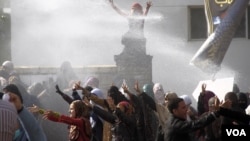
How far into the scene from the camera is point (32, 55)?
31.5 m

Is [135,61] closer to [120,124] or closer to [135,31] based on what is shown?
[135,31]

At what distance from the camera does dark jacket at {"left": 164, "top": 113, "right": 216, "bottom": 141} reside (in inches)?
429

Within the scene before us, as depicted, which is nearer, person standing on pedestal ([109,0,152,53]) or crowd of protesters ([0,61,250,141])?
crowd of protesters ([0,61,250,141])

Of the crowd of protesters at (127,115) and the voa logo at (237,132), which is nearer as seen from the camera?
the voa logo at (237,132)

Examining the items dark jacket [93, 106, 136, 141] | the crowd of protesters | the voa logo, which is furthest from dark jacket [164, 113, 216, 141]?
the voa logo

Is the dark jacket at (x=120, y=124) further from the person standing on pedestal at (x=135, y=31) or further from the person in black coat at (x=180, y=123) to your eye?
the person standing on pedestal at (x=135, y=31)

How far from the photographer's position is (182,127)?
36.0 ft

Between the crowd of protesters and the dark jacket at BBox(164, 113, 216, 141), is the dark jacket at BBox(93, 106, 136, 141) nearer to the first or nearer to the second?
the crowd of protesters

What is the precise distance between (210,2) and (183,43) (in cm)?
826

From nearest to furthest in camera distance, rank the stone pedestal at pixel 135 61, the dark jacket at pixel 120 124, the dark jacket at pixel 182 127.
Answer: the dark jacket at pixel 182 127 < the dark jacket at pixel 120 124 < the stone pedestal at pixel 135 61

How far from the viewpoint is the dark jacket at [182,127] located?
1089cm

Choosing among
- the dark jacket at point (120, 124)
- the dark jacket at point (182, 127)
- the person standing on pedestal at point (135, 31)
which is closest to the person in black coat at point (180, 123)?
the dark jacket at point (182, 127)

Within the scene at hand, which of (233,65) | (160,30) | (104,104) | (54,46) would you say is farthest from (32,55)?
(104,104)

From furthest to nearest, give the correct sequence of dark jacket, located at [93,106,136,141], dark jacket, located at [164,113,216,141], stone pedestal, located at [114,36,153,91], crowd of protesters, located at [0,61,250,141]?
stone pedestal, located at [114,36,153,91], dark jacket, located at [93,106,136,141], dark jacket, located at [164,113,216,141], crowd of protesters, located at [0,61,250,141]
